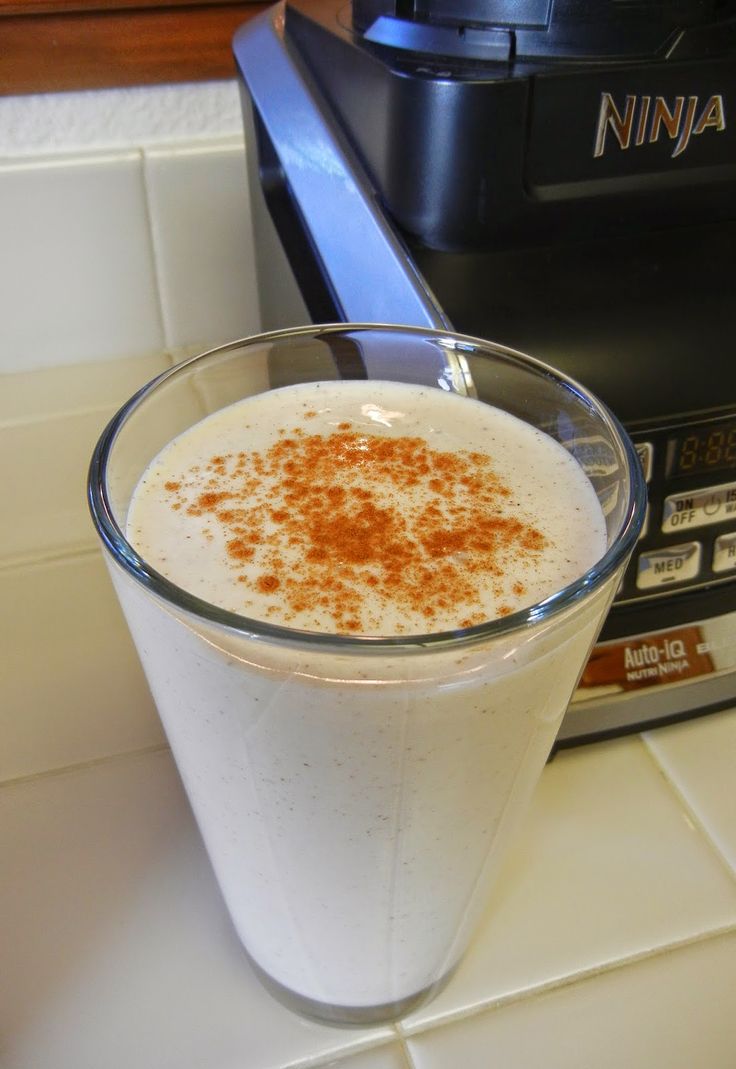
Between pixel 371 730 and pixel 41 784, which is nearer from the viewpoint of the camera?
pixel 371 730

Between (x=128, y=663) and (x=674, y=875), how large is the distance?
0.34 metres

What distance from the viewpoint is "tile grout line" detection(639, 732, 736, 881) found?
1.64 ft

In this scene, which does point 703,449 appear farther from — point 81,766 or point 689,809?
point 81,766

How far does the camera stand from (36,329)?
0.87m

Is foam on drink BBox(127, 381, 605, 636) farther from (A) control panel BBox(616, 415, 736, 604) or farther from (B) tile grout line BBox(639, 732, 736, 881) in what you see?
(B) tile grout line BBox(639, 732, 736, 881)

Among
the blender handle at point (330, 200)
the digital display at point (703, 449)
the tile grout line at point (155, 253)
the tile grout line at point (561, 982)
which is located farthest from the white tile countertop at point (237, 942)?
the tile grout line at point (155, 253)

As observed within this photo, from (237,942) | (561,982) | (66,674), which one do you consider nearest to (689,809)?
(561,982)

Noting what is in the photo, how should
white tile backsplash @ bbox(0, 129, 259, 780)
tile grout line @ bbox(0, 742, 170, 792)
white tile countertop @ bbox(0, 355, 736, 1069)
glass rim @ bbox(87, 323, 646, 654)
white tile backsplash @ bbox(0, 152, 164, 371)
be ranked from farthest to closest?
white tile backsplash @ bbox(0, 152, 164, 371) < white tile backsplash @ bbox(0, 129, 259, 780) < tile grout line @ bbox(0, 742, 170, 792) < white tile countertop @ bbox(0, 355, 736, 1069) < glass rim @ bbox(87, 323, 646, 654)

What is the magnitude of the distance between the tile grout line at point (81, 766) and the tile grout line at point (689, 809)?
27cm

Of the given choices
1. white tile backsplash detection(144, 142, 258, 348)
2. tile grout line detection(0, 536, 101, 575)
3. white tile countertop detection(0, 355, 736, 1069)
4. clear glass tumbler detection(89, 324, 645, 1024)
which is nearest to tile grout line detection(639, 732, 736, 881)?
white tile countertop detection(0, 355, 736, 1069)

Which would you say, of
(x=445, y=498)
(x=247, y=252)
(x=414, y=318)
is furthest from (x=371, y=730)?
(x=247, y=252)

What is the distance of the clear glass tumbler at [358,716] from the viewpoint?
303mm

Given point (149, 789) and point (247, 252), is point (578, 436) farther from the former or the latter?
point (247, 252)

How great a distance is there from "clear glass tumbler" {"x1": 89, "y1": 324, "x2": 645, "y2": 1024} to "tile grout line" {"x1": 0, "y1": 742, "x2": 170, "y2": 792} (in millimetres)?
139
